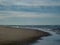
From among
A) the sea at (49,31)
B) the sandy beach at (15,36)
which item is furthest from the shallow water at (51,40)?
the sandy beach at (15,36)

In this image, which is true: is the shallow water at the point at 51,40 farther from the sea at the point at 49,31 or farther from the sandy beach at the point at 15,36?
the sandy beach at the point at 15,36

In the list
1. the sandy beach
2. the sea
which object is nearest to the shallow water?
the sea

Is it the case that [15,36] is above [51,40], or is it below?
above

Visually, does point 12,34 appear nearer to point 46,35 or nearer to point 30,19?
point 30,19

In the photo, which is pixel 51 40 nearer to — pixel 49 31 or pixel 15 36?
pixel 49 31

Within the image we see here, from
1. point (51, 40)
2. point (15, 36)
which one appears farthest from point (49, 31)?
point (15, 36)

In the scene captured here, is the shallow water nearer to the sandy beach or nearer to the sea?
the sea

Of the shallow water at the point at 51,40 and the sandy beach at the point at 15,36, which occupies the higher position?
the sandy beach at the point at 15,36

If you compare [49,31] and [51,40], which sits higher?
[49,31]

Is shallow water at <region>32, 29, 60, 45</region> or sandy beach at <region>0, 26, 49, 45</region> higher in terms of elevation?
sandy beach at <region>0, 26, 49, 45</region>

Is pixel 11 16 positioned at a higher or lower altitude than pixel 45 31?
higher

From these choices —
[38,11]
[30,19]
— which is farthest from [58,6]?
[30,19]
